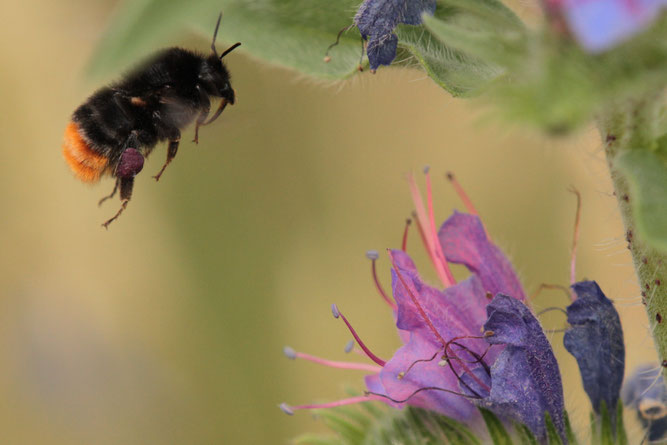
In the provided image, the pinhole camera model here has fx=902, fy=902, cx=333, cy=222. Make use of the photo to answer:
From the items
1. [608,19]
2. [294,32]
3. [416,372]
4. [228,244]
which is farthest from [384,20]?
[228,244]

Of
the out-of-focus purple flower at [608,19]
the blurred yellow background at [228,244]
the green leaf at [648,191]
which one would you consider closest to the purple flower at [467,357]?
the green leaf at [648,191]

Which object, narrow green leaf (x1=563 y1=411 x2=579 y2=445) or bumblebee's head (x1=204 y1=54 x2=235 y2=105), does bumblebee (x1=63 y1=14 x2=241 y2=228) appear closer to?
bumblebee's head (x1=204 y1=54 x2=235 y2=105)

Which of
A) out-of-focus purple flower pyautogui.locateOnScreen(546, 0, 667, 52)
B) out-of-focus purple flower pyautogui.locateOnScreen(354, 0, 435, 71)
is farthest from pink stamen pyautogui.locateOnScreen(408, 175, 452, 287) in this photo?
out-of-focus purple flower pyautogui.locateOnScreen(546, 0, 667, 52)

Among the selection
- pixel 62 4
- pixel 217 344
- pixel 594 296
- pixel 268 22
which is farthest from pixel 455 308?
pixel 62 4

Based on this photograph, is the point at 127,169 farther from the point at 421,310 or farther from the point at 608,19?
the point at 608,19

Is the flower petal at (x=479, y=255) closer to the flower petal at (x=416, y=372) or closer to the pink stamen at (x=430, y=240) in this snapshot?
the pink stamen at (x=430, y=240)

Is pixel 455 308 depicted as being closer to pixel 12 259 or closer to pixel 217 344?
pixel 217 344
